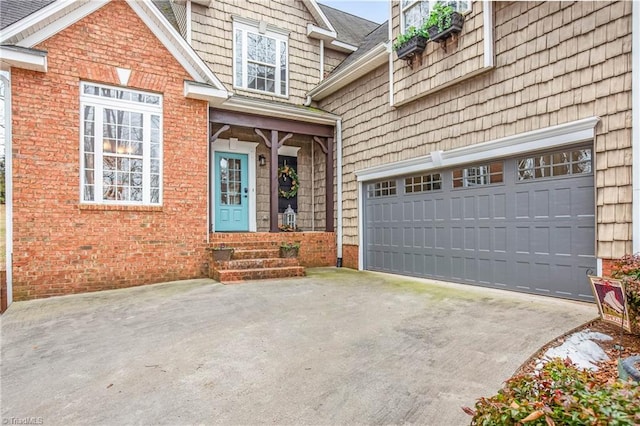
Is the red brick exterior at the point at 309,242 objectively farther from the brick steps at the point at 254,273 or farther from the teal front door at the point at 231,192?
the teal front door at the point at 231,192

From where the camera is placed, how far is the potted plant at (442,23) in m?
5.64

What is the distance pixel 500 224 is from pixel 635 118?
2.09 meters

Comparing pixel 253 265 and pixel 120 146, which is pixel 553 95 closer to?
pixel 253 265

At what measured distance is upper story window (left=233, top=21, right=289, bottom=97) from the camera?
29.1 feet

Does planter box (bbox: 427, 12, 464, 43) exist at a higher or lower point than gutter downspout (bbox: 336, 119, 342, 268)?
higher

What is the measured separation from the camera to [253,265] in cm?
682

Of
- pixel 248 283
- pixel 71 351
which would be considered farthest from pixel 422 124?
pixel 71 351

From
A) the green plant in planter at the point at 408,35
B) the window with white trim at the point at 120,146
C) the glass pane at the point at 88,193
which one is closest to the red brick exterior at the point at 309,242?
the window with white trim at the point at 120,146

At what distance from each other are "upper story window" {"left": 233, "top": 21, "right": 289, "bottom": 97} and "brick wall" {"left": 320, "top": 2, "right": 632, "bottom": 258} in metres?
3.79

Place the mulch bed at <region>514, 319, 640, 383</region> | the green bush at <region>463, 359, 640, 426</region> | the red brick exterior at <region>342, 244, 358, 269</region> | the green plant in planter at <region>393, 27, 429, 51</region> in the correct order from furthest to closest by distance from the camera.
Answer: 1. the red brick exterior at <region>342, 244, 358, 269</region>
2. the green plant in planter at <region>393, 27, 429, 51</region>
3. the mulch bed at <region>514, 319, 640, 383</region>
4. the green bush at <region>463, 359, 640, 426</region>

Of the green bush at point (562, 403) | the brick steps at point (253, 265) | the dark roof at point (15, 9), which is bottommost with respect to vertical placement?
the brick steps at point (253, 265)

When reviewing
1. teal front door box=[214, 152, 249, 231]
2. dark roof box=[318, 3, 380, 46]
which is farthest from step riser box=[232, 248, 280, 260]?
dark roof box=[318, 3, 380, 46]

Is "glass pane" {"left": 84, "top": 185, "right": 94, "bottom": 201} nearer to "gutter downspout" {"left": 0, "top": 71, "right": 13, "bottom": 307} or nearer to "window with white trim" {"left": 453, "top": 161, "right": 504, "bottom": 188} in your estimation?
"gutter downspout" {"left": 0, "top": 71, "right": 13, "bottom": 307}

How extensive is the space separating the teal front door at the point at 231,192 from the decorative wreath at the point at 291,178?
934mm
